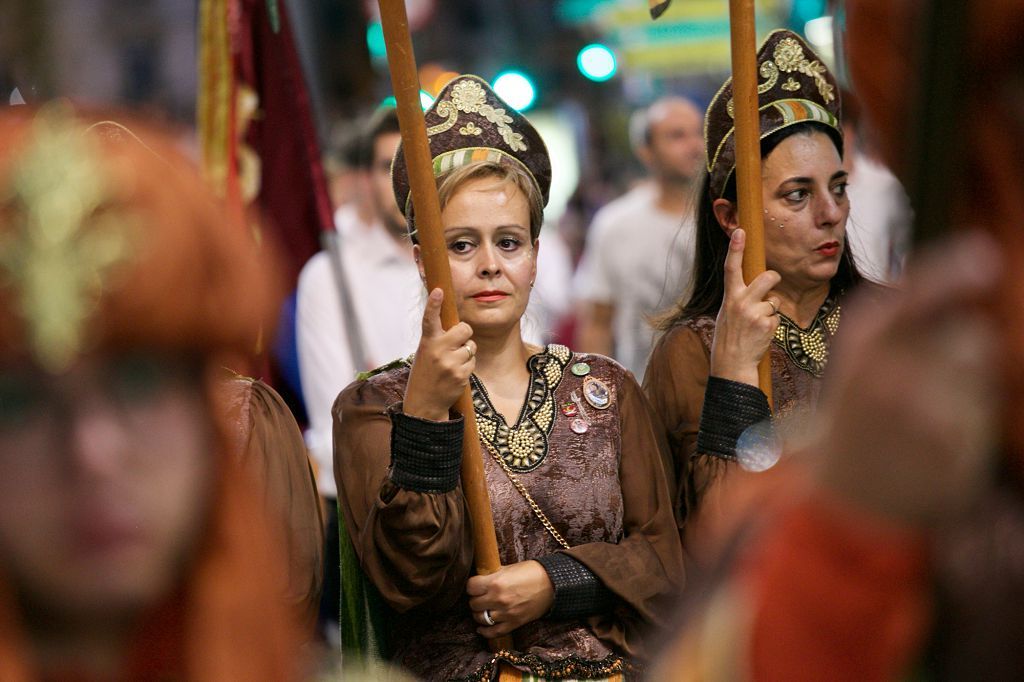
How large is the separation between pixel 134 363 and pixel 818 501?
621 millimetres

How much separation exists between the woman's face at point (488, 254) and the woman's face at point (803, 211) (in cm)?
67

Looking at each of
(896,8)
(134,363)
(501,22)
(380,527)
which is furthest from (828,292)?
(501,22)

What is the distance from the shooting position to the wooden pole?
9.88 feet

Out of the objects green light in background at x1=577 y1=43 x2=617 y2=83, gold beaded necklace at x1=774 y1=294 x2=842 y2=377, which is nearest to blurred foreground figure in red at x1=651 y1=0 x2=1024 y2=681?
gold beaded necklace at x1=774 y1=294 x2=842 y2=377

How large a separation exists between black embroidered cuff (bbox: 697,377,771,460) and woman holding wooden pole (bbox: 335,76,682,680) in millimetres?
175

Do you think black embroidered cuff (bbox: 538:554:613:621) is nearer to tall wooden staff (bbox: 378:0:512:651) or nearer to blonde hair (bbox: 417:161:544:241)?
tall wooden staff (bbox: 378:0:512:651)

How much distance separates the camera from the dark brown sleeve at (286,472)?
3.48 meters

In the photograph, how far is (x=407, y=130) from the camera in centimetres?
283

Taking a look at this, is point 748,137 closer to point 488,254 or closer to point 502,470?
point 488,254

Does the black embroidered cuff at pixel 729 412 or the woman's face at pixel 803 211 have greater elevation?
the woman's face at pixel 803 211

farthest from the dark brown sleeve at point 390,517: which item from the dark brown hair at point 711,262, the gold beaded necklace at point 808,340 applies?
the gold beaded necklace at point 808,340

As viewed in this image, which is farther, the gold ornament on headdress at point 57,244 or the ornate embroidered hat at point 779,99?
the ornate embroidered hat at point 779,99

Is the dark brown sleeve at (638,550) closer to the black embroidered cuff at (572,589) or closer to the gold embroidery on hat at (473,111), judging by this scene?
the black embroidered cuff at (572,589)

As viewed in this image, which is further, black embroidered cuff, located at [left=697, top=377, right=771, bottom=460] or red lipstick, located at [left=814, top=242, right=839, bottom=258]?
red lipstick, located at [left=814, top=242, right=839, bottom=258]
